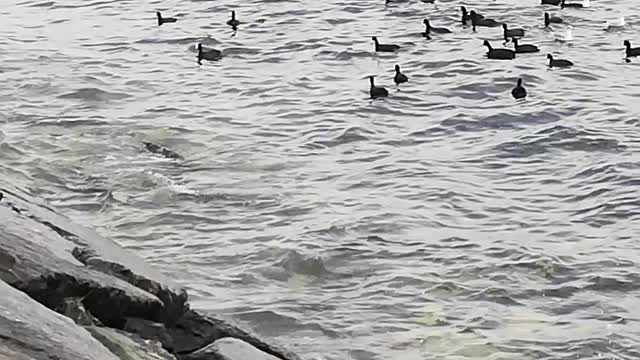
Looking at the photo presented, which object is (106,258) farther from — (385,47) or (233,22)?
(233,22)

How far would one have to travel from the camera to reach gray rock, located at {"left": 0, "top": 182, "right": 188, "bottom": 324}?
7.78 metres

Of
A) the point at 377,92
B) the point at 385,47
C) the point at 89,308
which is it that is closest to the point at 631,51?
the point at 385,47

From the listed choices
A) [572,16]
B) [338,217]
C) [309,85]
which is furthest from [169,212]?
[572,16]

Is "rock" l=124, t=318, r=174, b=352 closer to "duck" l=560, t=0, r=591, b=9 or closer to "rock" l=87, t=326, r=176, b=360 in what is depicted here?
"rock" l=87, t=326, r=176, b=360

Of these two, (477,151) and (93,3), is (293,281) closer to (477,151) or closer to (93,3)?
(477,151)

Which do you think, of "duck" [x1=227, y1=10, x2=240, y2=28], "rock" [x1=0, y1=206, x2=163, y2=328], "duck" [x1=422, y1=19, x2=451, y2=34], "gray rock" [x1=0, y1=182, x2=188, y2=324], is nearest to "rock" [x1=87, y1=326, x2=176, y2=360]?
"rock" [x1=0, y1=206, x2=163, y2=328]

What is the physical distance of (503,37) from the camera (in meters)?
23.0

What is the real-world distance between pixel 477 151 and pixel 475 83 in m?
4.21

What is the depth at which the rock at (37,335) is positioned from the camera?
17.2 ft

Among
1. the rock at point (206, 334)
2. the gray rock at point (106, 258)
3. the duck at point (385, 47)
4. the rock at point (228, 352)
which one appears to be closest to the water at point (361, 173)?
the duck at point (385, 47)

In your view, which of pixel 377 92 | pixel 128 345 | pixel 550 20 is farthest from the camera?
pixel 550 20

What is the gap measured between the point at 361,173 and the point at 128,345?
8452 mm

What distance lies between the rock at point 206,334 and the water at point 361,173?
1.59 metres

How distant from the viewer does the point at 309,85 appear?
20094 millimetres
